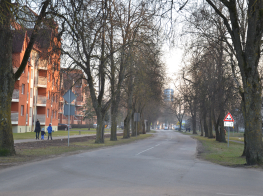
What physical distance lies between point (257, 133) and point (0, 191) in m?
9.89

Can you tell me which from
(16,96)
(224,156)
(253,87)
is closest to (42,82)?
(16,96)

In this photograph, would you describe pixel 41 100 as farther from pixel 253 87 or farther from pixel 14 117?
pixel 253 87

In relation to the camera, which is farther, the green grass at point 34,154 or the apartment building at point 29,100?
the apartment building at point 29,100

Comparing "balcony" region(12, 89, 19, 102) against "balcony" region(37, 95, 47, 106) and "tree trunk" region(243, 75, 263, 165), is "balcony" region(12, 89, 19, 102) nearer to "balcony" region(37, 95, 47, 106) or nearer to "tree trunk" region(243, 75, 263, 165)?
"balcony" region(37, 95, 47, 106)

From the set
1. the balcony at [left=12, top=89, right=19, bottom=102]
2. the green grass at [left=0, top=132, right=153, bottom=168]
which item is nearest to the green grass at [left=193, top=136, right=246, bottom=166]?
the green grass at [left=0, top=132, right=153, bottom=168]

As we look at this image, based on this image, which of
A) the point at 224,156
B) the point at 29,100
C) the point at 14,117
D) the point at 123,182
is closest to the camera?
the point at 123,182

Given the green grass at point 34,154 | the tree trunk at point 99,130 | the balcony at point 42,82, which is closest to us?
the green grass at point 34,154

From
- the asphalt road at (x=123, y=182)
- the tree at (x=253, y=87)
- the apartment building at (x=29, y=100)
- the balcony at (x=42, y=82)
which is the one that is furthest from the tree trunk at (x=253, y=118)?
the balcony at (x=42, y=82)

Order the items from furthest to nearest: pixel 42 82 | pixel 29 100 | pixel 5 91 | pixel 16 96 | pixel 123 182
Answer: pixel 42 82, pixel 29 100, pixel 16 96, pixel 5 91, pixel 123 182

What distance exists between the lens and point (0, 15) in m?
9.91

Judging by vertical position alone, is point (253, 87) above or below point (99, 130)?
above

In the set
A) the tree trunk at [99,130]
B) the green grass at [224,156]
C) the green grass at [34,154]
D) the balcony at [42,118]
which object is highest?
the balcony at [42,118]

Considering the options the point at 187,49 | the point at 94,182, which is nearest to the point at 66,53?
the point at 187,49

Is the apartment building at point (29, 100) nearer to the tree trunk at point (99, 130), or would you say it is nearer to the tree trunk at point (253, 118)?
the tree trunk at point (99, 130)
